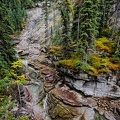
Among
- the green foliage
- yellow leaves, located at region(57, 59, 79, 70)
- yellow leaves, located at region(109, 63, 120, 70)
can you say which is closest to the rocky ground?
yellow leaves, located at region(57, 59, 79, 70)

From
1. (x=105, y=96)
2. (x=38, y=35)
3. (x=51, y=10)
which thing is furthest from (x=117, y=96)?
(x=51, y=10)

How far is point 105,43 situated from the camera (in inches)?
1423

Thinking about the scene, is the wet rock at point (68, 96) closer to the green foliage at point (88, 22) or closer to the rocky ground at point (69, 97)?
the rocky ground at point (69, 97)

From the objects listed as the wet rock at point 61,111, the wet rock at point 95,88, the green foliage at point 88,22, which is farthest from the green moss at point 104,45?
the wet rock at point 61,111

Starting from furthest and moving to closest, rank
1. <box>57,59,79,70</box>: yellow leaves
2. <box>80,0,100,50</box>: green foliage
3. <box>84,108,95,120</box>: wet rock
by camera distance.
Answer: <box>57,59,79,70</box>: yellow leaves → <box>80,0,100,50</box>: green foliage → <box>84,108,95,120</box>: wet rock

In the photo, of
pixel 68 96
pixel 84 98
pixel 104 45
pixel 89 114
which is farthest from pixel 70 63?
pixel 89 114

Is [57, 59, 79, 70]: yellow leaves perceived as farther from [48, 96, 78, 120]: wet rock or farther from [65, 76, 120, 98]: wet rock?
[48, 96, 78, 120]: wet rock

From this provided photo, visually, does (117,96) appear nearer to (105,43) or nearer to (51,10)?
(105,43)

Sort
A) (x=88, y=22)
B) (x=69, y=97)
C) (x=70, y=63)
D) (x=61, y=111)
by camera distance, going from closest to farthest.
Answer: (x=61, y=111), (x=69, y=97), (x=88, y=22), (x=70, y=63)

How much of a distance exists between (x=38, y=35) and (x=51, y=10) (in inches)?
659

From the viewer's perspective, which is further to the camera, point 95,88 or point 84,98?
point 95,88

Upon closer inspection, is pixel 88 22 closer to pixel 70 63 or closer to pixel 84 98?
pixel 70 63

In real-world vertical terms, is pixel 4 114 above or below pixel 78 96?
above

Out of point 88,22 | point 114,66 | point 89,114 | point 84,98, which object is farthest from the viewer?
point 114,66
